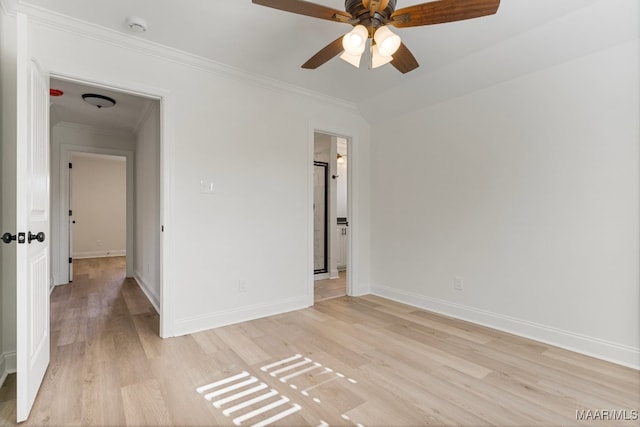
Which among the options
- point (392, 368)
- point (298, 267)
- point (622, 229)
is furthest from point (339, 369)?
point (622, 229)

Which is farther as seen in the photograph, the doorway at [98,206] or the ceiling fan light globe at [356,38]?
the doorway at [98,206]

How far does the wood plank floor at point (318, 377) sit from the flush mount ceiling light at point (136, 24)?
2.48 meters

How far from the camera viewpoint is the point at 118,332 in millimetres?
2854

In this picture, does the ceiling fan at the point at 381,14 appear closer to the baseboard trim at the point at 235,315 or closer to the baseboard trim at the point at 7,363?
the baseboard trim at the point at 235,315

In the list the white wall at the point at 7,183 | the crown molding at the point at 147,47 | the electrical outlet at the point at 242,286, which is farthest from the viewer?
the electrical outlet at the point at 242,286

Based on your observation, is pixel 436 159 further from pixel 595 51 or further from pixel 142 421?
pixel 142 421

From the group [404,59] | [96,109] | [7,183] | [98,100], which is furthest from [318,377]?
[96,109]

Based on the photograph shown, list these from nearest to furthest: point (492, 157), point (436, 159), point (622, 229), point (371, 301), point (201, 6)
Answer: point (201, 6) < point (622, 229) < point (492, 157) < point (436, 159) < point (371, 301)

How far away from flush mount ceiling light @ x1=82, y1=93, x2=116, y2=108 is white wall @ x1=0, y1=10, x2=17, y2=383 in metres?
1.45

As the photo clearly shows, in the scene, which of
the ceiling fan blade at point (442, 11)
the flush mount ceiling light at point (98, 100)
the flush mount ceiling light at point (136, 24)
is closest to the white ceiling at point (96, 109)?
the flush mount ceiling light at point (98, 100)

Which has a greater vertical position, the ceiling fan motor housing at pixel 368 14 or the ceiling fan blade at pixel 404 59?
the ceiling fan motor housing at pixel 368 14

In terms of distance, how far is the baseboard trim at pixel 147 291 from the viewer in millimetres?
3554

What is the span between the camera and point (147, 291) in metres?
4.15

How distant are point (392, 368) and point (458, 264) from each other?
153 centimetres
